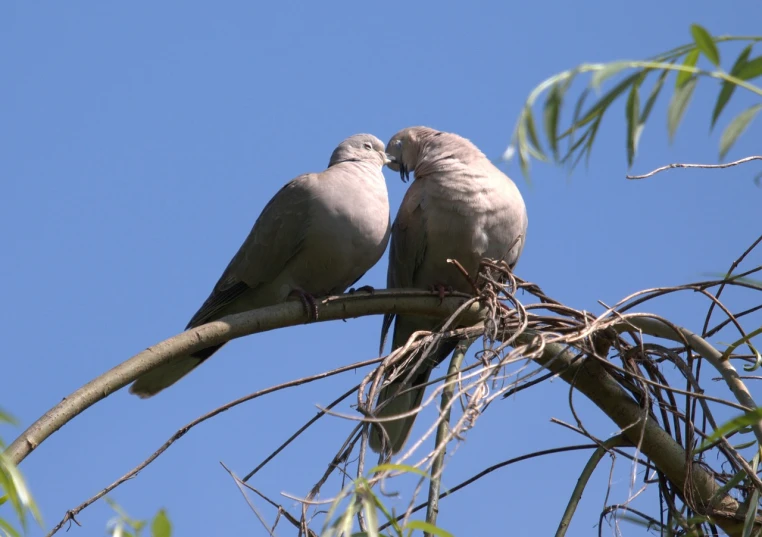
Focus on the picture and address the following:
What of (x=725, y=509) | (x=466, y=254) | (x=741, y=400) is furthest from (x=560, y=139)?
(x=466, y=254)

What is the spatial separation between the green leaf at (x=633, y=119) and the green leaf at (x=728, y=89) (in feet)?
0.42

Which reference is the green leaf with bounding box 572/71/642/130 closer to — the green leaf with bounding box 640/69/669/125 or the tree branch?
the green leaf with bounding box 640/69/669/125

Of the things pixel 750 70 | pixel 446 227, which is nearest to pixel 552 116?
pixel 750 70

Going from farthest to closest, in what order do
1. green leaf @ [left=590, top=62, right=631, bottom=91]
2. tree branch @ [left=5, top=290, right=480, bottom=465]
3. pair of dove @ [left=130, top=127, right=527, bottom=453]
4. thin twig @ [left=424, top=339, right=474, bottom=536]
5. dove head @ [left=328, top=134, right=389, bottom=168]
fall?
dove head @ [left=328, top=134, right=389, bottom=168] < pair of dove @ [left=130, top=127, right=527, bottom=453] < tree branch @ [left=5, top=290, right=480, bottom=465] < thin twig @ [left=424, top=339, right=474, bottom=536] < green leaf @ [left=590, top=62, right=631, bottom=91]

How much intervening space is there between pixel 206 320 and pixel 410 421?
3.69 feet

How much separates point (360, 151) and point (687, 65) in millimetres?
3652

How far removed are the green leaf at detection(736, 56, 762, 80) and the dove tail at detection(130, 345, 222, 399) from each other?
3.16m

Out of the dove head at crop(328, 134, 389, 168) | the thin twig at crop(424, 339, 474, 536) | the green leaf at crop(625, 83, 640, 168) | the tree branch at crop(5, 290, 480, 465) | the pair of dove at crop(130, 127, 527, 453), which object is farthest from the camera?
the dove head at crop(328, 134, 389, 168)

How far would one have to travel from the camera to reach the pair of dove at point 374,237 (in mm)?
4336

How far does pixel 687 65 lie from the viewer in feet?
4.74

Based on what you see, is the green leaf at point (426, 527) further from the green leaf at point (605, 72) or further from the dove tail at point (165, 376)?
the dove tail at point (165, 376)

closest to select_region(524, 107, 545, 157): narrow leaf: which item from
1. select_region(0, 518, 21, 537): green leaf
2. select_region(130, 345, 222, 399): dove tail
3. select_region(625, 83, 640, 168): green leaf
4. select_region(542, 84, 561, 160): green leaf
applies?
select_region(542, 84, 561, 160): green leaf

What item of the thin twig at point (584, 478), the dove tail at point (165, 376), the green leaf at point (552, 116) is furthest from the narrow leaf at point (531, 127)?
the dove tail at point (165, 376)

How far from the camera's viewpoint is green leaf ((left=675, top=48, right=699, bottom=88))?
4.67ft
